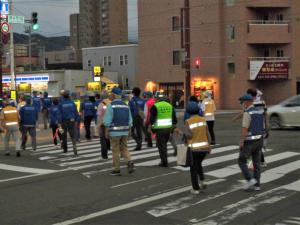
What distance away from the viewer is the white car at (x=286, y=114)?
2250cm

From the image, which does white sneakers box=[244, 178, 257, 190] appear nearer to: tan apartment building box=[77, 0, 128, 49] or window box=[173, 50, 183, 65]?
window box=[173, 50, 183, 65]

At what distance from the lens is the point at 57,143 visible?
19781 millimetres

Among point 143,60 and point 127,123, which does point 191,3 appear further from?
point 127,123

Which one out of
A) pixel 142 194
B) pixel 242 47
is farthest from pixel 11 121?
pixel 242 47

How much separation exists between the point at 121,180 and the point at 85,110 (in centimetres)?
1036

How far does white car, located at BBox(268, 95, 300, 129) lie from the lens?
886 inches

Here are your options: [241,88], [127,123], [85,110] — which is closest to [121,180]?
[127,123]

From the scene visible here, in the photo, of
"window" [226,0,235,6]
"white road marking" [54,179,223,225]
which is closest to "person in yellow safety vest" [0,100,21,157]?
"white road marking" [54,179,223,225]

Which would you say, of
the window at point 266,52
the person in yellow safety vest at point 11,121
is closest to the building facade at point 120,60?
the window at point 266,52

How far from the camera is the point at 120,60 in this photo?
74.7m

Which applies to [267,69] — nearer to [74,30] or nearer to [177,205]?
[177,205]

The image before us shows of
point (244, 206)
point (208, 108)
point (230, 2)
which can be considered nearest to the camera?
point (244, 206)

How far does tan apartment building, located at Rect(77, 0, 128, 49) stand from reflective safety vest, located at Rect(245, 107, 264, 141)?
144 meters

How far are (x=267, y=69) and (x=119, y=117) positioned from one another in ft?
128
